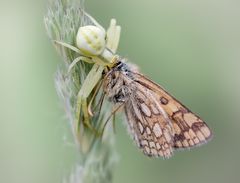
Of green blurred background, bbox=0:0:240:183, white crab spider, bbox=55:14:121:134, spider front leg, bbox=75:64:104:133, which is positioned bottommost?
spider front leg, bbox=75:64:104:133

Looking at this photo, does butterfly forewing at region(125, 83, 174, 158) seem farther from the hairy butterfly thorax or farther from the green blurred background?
the green blurred background

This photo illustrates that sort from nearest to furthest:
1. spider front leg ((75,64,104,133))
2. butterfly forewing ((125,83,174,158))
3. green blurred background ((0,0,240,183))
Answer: spider front leg ((75,64,104,133)), butterfly forewing ((125,83,174,158)), green blurred background ((0,0,240,183))

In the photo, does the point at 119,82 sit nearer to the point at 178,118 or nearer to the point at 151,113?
the point at 151,113

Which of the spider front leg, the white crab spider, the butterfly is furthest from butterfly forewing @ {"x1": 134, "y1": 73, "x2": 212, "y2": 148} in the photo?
the spider front leg

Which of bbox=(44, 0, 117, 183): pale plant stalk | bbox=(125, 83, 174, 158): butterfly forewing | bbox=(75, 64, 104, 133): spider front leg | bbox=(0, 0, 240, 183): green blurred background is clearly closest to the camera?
bbox=(44, 0, 117, 183): pale plant stalk

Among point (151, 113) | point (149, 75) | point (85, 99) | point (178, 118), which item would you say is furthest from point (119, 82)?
point (149, 75)

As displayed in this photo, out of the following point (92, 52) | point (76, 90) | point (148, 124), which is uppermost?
point (92, 52)

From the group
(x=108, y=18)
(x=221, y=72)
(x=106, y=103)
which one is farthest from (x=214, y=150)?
(x=106, y=103)

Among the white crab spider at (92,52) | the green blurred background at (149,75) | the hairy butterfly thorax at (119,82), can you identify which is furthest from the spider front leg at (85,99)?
the green blurred background at (149,75)
